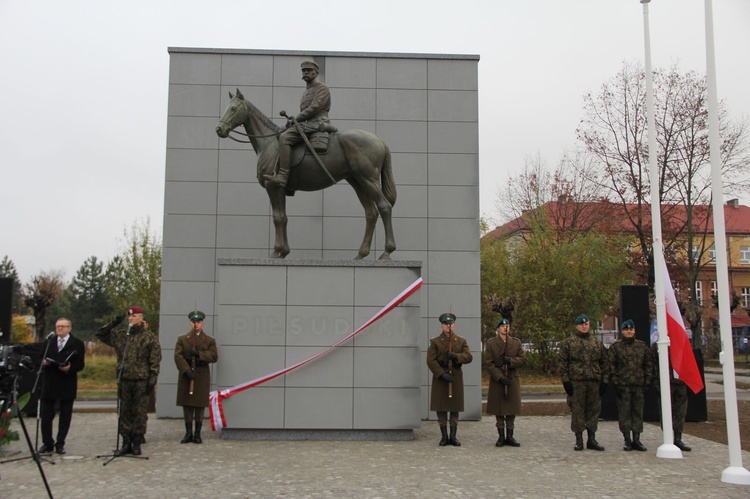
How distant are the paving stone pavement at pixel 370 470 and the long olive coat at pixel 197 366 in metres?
0.62

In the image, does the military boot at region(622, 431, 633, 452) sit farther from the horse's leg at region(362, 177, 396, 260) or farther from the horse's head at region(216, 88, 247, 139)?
the horse's head at region(216, 88, 247, 139)

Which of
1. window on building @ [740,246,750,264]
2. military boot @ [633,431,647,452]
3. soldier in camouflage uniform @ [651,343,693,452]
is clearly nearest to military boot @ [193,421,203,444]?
military boot @ [633,431,647,452]

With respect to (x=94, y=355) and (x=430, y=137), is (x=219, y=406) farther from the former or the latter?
(x=94, y=355)

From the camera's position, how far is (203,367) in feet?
31.4

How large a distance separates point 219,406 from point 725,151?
25965mm

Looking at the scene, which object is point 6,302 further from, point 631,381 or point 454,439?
point 631,381

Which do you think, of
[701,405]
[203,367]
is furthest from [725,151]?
[203,367]

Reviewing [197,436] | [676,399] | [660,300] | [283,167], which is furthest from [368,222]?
[676,399]

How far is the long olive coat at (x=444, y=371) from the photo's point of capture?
9398 millimetres

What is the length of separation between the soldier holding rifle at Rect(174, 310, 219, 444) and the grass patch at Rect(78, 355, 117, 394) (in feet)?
50.0

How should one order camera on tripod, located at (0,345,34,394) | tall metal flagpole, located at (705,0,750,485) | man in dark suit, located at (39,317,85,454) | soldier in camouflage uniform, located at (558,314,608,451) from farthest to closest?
soldier in camouflage uniform, located at (558,314,608,451), man in dark suit, located at (39,317,85,454), camera on tripod, located at (0,345,34,394), tall metal flagpole, located at (705,0,750,485)

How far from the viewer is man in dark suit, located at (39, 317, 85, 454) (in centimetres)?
858

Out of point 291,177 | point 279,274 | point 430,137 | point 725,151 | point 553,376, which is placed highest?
point 725,151

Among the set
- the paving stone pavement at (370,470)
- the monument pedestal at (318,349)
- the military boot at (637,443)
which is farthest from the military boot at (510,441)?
the military boot at (637,443)
